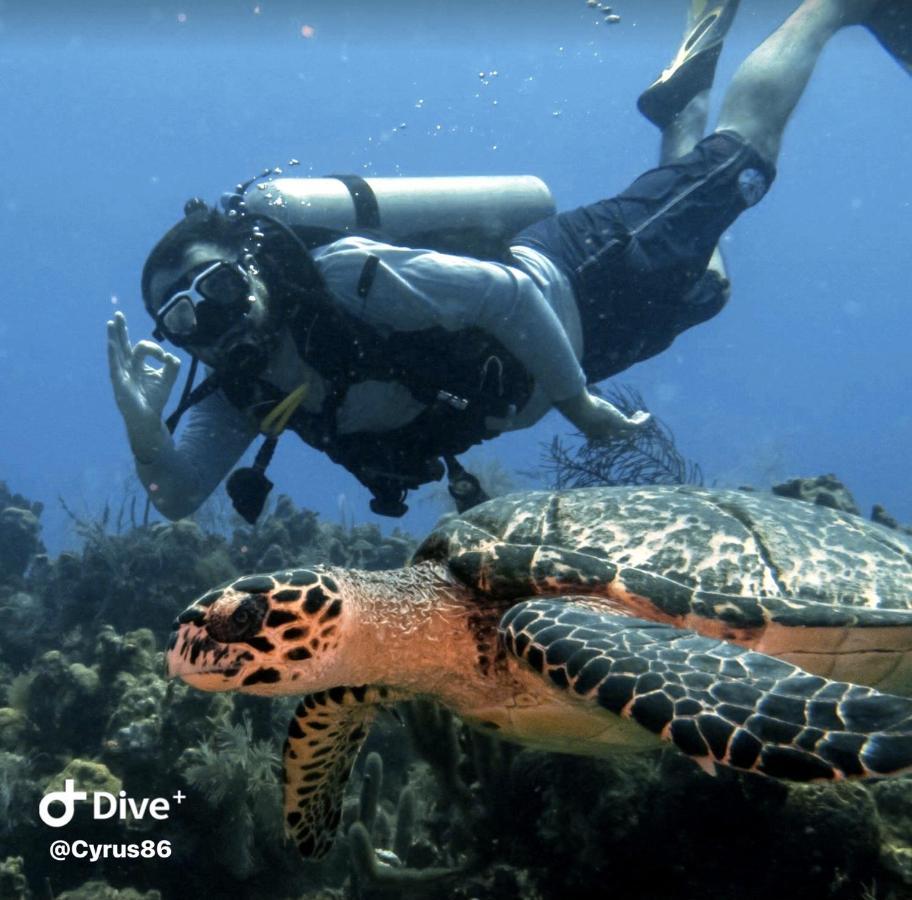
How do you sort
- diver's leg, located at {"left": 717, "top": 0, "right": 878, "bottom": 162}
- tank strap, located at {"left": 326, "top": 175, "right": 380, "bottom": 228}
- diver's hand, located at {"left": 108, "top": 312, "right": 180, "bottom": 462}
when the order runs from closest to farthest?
1. diver's hand, located at {"left": 108, "top": 312, "right": 180, "bottom": 462}
2. tank strap, located at {"left": 326, "top": 175, "right": 380, "bottom": 228}
3. diver's leg, located at {"left": 717, "top": 0, "right": 878, "bottom": 162}

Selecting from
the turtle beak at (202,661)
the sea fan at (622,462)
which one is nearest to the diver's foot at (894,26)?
the sea fan at (622,462)

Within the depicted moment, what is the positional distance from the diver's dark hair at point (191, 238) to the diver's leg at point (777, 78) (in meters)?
5.03

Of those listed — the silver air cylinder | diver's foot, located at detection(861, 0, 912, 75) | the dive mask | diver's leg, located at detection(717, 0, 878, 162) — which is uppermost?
diver's foot, located at detection(861, 0, 912, 75)

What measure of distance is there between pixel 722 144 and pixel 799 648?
230 inches

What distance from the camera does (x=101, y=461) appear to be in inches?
4045

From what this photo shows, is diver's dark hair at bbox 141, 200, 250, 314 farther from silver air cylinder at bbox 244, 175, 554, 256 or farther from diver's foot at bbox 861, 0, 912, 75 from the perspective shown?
diver's foot at bbox 861, 0, 912, 75

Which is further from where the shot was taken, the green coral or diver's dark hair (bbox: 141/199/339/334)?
diver's dark hair (bbox: 141/199/339/334)

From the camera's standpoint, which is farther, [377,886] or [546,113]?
[546,113]

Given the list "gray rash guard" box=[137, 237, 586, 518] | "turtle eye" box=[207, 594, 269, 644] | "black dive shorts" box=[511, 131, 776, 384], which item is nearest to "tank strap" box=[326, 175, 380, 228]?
"gray rash guard" box=[137, 237, 586, 518]

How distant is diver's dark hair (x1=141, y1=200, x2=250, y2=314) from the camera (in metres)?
5.43

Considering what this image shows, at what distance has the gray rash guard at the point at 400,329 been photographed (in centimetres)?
536

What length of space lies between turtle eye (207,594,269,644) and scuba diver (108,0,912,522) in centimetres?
279

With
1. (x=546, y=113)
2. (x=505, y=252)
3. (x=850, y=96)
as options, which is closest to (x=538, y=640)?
(x=505, y=252)

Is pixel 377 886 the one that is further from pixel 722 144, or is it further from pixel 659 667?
pixel 722 144
